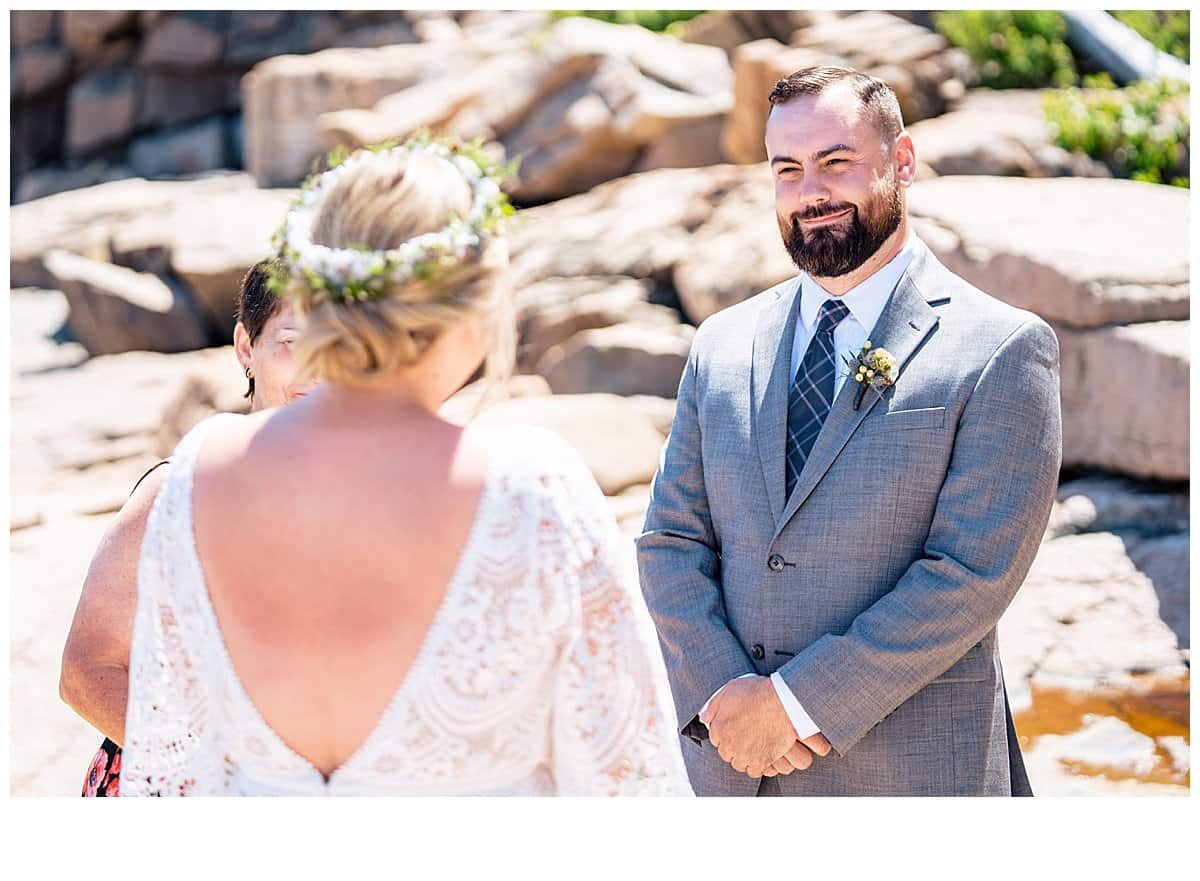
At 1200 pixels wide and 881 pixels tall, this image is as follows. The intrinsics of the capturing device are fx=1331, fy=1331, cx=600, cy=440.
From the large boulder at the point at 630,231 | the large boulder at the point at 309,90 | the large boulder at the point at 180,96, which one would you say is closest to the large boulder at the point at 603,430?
the large boulder at the point at 630,231

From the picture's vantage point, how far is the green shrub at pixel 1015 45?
35.6ft

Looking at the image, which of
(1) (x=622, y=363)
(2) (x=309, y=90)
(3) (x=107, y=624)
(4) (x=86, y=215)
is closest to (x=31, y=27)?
(4) (x=86, y=215)

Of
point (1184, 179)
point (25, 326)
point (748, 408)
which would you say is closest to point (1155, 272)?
point (1184, 179)

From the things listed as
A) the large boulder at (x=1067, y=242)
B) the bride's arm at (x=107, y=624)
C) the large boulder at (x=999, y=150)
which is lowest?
the large boulder at (x=999, y=150)

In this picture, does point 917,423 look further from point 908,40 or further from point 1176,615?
point 908,40

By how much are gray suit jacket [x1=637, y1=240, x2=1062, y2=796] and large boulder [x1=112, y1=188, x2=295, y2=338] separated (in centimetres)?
823

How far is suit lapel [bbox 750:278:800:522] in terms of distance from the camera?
2.55 m

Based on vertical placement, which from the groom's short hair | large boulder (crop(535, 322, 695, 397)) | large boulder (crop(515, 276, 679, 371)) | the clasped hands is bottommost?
large boulder (crop(515, 276, 679, 371))

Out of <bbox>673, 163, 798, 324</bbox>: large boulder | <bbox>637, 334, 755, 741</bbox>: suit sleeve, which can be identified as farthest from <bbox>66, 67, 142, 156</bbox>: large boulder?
<bbox>637, 334, 755, 741</bbox>: suit sleeve

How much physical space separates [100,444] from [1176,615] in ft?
21.4

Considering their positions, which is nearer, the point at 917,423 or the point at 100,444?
the point at 917,423

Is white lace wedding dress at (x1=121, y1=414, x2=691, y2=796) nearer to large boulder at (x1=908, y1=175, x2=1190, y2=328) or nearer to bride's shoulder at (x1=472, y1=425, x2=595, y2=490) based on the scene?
bride's shoulder at (x1=472, y1=425, x2=595, y2=490)

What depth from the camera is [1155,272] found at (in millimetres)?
5648

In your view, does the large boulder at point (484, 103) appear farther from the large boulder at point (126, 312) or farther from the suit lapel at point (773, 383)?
the suit lapel at point (773, 383)
